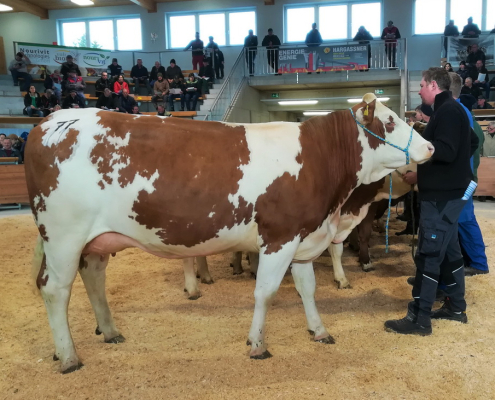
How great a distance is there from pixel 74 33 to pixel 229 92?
418 inches

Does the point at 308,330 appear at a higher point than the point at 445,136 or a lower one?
lower

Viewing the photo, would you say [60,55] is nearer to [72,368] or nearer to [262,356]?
[72,368]

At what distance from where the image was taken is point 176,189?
3078 millimetres

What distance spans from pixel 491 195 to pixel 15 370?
10.6 metres

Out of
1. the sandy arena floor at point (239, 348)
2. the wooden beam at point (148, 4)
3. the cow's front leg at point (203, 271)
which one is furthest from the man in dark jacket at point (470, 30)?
the cow's front leg at point (203, 271)

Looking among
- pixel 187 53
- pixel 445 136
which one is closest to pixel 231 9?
pixel 187 53

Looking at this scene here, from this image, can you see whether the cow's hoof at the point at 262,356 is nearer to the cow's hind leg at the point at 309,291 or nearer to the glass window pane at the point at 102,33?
the cow's hind leg at the point at 309,291

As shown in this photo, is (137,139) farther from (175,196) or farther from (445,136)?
(445,136)

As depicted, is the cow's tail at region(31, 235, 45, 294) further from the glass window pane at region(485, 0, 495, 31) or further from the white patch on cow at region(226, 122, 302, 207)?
the glass window pane at region(485, 0, 495, 31)

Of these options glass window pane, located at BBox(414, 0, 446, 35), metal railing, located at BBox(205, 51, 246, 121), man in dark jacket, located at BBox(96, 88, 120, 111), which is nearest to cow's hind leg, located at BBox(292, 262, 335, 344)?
metal railing, located at BBox(205, 51, 246, 121)

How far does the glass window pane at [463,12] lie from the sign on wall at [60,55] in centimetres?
1428

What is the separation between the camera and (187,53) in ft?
69.2

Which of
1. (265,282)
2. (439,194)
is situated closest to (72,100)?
(265,282)

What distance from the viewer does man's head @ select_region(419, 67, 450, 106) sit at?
3.62 metres
